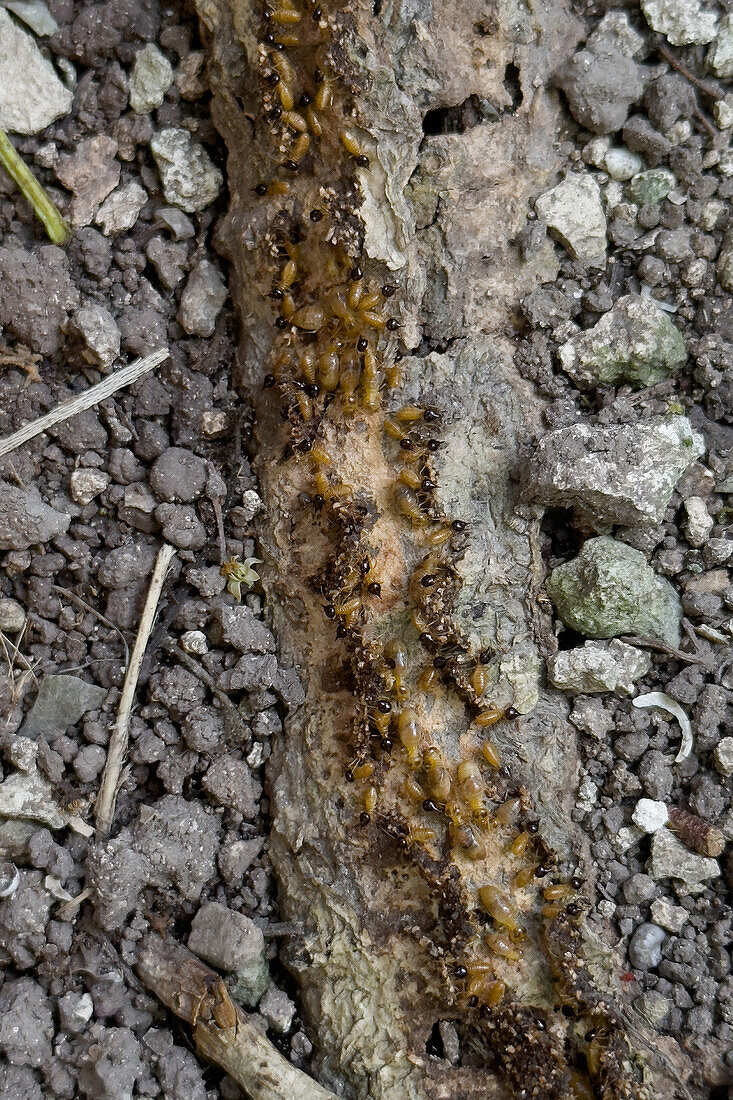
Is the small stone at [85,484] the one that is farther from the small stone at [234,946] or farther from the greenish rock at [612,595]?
the greenish rock at [612,595]

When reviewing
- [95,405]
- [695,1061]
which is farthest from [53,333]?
[695,1061]

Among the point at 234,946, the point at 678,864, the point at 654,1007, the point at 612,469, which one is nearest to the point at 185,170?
the point at 612,469

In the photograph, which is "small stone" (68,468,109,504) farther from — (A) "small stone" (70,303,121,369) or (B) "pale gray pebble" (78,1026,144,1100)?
(B) "pale gray pebble" (78,1026,144,1100)

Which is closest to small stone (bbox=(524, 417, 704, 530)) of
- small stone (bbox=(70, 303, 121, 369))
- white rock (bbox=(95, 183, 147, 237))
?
small stone (bbox=(70, 303, 121, 369))

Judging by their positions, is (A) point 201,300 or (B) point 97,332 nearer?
(B) point 97,332

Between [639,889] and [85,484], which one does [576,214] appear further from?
[639,889]

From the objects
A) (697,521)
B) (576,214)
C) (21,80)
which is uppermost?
(21,80)

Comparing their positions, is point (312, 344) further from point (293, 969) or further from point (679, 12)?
point (293, 969)
